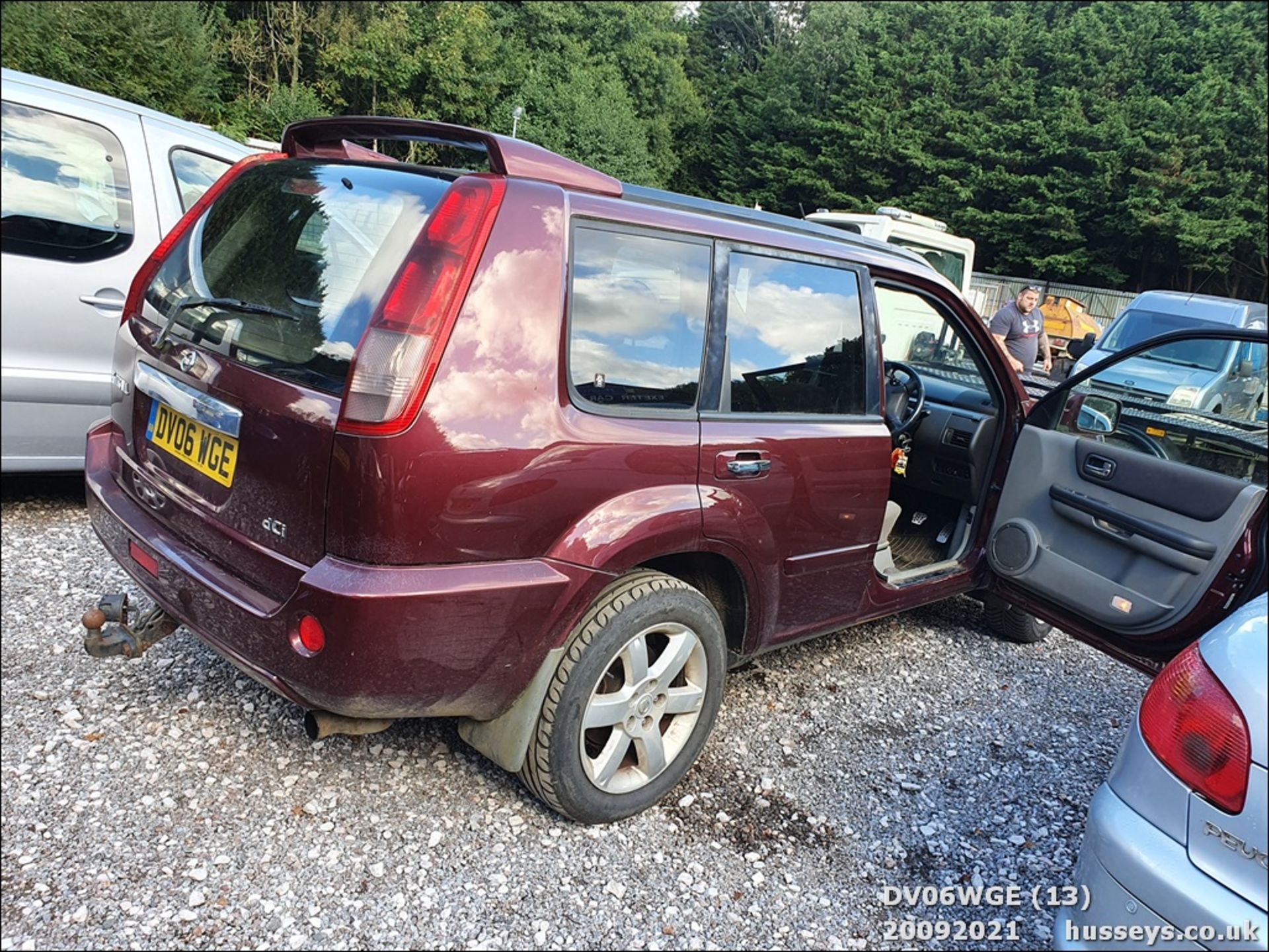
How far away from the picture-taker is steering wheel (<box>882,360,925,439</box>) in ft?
11.9

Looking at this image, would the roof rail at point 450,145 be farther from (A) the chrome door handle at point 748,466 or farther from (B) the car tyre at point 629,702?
(B) the car tyre at point 629,702

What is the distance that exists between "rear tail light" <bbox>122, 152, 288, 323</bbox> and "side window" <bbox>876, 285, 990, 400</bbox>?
7.04 feet

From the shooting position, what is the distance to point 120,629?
7.93 ft

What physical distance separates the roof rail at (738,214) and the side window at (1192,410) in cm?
95

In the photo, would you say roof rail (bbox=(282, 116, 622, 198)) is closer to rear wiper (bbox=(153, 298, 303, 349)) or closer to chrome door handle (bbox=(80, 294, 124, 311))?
rear wiper (bbox=(153, 298, 303, 349))

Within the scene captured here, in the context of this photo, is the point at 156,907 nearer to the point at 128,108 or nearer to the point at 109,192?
the point at 109,192

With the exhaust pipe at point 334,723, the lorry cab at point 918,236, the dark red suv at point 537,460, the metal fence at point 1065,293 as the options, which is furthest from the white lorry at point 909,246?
the metal fence at point 1065,293

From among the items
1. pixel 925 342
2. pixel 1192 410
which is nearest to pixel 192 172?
pixel 1192 410

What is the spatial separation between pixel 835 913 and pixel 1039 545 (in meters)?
1.74

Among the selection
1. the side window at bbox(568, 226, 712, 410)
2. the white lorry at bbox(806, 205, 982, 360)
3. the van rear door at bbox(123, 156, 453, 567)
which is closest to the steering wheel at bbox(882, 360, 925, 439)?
the side window at bbox(568, 226, 712, 410)

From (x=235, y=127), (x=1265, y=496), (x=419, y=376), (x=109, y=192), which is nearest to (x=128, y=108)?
(x=109, y=192)

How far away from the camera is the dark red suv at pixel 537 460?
196 cm

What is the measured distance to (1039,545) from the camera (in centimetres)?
334

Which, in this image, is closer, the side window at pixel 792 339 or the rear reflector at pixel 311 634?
the rear reflector at pixel 311 634
